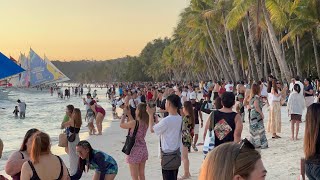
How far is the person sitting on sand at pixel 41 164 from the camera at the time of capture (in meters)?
4.09

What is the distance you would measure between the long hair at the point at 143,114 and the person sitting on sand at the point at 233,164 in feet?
14.9

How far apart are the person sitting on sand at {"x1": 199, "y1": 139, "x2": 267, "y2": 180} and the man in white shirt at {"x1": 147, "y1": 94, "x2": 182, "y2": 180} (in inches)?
161

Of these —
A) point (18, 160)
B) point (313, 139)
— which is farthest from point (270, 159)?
point (18, 160)

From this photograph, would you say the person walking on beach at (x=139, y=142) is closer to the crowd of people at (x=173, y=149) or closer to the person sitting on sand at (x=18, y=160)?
the crowd of people at (x=173, y=149)

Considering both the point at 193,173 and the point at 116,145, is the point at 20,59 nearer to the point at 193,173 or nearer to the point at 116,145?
the point at 116,145

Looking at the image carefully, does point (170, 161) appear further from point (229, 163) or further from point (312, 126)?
point (229, 163)

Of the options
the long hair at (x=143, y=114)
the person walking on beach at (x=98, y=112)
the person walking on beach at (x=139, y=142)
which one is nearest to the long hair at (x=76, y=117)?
the person walking on beach at (x=139, y=142)

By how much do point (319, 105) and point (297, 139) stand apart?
8149 mm

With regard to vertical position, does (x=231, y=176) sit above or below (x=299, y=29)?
below

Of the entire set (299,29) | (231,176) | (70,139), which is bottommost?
(70,139)

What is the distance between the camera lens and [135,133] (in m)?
6.73

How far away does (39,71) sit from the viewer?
2566 inches

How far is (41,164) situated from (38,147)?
0.15 meters

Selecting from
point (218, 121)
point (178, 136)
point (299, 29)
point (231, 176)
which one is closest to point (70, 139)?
point (178, 136)
